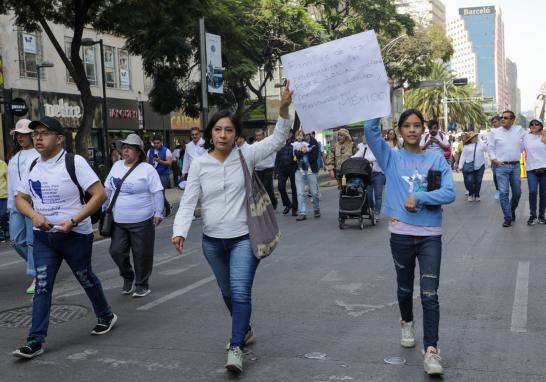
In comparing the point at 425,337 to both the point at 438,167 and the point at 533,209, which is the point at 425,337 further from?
the point at 533,209

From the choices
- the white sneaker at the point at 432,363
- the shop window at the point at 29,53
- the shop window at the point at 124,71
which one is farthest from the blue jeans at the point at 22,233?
the shop window at the point at 124,71

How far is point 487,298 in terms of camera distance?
20.9 feet

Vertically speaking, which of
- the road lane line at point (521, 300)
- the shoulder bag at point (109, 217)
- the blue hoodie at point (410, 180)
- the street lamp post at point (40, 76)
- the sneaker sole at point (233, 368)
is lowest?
the road lane line at point (521, 300)

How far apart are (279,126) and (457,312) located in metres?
2.49

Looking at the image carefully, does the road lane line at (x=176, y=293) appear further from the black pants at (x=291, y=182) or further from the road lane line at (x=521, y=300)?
the black pants at (x=291, y=182)

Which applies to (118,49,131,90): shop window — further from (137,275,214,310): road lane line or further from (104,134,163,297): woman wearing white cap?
(104,134,163,297): woman wearing white cap

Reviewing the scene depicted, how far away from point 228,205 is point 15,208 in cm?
395

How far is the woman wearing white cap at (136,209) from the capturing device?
696cm

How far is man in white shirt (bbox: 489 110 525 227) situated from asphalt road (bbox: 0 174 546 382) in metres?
1.62

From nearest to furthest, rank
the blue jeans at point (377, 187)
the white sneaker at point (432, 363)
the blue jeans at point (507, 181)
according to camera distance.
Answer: the white sneaker at point (432, 363), the blue jeans at point (507, 181), the blue jeans at point (377, 187)

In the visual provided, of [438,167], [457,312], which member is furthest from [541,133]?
[438,167]

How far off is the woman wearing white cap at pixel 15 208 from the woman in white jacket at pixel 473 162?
10674 millimetres

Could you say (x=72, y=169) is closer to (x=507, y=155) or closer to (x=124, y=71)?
(x=507, y=155)

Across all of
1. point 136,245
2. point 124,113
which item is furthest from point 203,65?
point 124,113
